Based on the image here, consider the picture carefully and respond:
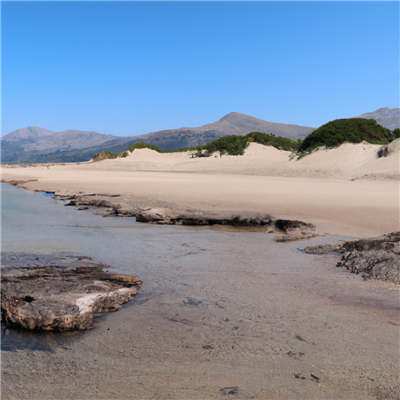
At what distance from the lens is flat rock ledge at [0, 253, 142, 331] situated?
308cm

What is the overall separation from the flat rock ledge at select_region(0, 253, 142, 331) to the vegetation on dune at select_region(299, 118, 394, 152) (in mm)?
24201

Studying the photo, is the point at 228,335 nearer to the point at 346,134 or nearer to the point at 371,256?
the point at 371,256

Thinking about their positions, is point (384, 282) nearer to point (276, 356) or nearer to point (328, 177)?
point (276, 356)

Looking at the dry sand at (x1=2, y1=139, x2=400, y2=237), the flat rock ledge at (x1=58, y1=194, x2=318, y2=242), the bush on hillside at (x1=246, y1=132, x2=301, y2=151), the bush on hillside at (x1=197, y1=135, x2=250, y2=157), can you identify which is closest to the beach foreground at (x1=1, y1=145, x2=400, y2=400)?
the flat rock ledge at (x1=58, y1=194, x2=318, y2=242)

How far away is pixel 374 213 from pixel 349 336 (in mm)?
6114

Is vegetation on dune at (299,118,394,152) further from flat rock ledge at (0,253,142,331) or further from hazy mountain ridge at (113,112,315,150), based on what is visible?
hazy mountain ridge at (113,112,315,150)

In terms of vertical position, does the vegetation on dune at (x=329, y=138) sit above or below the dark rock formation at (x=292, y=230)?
above

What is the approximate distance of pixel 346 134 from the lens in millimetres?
27078

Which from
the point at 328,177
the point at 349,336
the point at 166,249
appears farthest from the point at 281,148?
the point at 349,336

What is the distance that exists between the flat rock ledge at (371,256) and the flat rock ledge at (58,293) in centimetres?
270

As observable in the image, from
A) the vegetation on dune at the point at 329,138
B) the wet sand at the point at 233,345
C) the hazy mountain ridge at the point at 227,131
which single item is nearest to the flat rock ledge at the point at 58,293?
the wet sand at the point at 233,345

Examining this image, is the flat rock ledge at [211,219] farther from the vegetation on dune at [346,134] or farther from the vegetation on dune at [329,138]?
the vegetation on dune at [346,134]

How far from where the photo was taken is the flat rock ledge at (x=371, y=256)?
427 centimetres

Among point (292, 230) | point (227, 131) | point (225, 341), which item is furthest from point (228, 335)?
point (227, 131)
